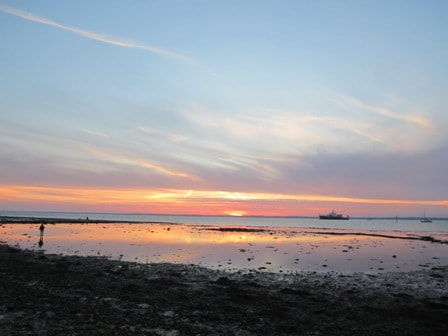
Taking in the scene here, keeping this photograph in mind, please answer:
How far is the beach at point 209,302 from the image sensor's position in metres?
14.9

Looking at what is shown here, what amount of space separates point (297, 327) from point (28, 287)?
15297mm

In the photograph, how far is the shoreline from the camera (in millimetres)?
14859

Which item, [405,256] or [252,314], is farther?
[405,256]

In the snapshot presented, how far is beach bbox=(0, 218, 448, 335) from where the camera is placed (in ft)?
48.8

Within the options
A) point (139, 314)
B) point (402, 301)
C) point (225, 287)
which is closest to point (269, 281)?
point (225, 287)

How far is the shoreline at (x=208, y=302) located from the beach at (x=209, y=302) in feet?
0.15

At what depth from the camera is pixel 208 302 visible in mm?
19719

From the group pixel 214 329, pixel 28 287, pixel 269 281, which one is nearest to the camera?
pixel 214 329

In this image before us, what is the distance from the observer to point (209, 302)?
19734mm

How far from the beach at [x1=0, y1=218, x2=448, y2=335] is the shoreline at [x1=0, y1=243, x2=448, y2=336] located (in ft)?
0.15

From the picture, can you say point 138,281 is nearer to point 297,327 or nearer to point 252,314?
point 252,314

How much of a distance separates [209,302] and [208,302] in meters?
0.06

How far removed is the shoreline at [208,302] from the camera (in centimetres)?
1486

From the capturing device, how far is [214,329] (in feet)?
48.5
